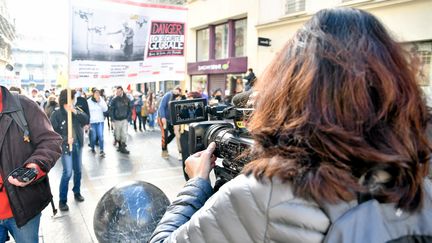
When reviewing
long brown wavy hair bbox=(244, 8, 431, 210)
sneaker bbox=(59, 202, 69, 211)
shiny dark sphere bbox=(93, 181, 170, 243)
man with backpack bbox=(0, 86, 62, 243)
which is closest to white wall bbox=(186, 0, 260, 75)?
sneaker bbox=(59, 202, 69, 211)

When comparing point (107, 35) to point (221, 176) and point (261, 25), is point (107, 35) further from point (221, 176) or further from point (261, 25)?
point (261, 25)

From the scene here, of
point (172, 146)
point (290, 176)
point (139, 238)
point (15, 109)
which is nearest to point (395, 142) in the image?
point (290, 176)

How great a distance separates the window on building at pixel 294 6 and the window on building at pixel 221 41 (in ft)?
14.0

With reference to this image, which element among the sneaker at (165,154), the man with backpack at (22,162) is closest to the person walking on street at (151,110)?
the sneaker at (165,154)

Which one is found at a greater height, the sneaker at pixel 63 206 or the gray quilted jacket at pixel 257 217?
the gray quilted jacket at pixel 257 217

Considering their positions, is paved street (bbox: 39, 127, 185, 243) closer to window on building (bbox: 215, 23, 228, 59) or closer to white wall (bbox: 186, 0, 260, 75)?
white wall (bbox: 186, 0, 260, 75)

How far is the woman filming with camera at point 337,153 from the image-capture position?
2.71 feet

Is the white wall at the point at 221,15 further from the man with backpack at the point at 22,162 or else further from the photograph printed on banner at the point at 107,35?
the man with backpack at the point at 22,162

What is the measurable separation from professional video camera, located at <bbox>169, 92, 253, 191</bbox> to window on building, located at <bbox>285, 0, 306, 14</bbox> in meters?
9.92

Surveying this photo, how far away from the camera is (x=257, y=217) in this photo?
842 millimetres

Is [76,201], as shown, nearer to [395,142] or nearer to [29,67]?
[395,142]

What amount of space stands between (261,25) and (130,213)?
11216mm

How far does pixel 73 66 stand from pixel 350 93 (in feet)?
14.2

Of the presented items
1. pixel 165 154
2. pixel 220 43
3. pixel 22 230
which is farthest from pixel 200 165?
pixel 220 43
